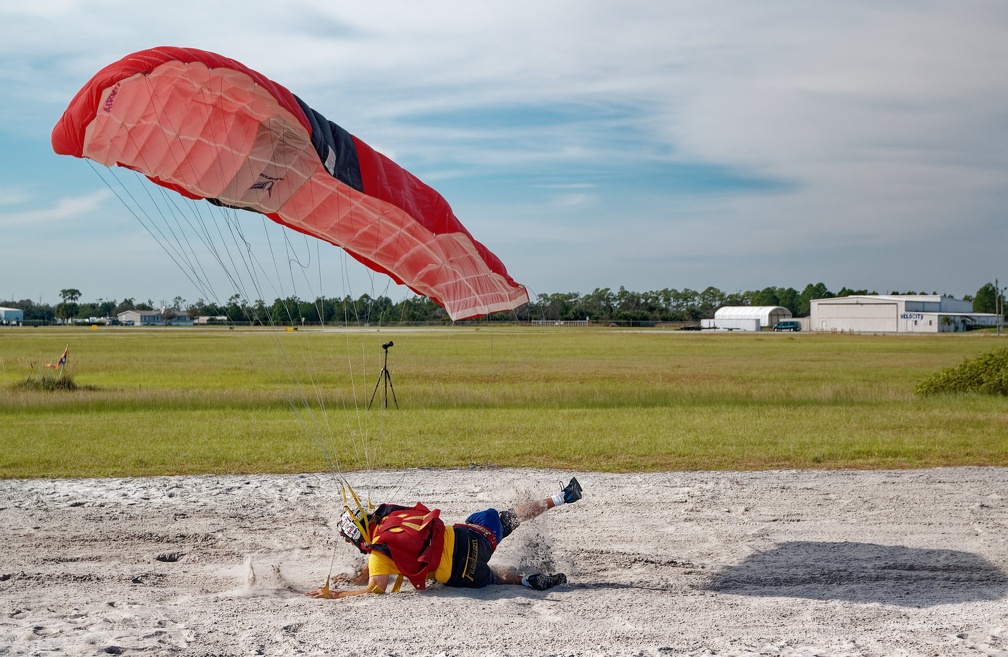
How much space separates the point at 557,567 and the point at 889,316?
10777 cm

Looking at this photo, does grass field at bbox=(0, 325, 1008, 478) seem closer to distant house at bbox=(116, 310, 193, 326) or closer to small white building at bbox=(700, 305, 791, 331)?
small white building at bbox=(700, 305, 791, 331)

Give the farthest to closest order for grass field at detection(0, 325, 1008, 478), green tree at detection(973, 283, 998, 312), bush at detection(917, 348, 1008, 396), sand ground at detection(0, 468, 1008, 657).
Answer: green tree at detection(973, 283, 998, 312), bush at detection(917, 348, 1008, 396), grass field at detection(0, 325, 1008, 478), sand ground at detection(0, 468, 1008, 657)

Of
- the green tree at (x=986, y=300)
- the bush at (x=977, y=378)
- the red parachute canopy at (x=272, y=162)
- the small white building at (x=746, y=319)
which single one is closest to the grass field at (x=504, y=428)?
the bush at (x=977, y=378)

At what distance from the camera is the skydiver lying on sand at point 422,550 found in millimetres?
6516

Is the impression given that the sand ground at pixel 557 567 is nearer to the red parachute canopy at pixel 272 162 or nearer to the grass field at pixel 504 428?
the grass field at pixel 504 428

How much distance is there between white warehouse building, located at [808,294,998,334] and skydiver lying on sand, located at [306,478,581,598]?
10380cm

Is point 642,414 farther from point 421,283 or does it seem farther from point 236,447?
point 421,283

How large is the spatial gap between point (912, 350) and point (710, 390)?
120 feet

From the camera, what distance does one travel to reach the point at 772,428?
15109 mm

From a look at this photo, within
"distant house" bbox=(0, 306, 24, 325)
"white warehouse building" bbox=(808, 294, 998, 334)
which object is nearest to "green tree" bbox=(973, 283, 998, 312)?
"white warehouse building" bbox=(808, 294, 998, 334)

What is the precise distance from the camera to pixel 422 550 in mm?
6551

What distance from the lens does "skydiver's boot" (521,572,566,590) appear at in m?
6.83

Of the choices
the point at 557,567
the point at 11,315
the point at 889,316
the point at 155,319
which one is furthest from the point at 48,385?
the point at 11,315

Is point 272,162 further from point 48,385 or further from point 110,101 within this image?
point 48,385
